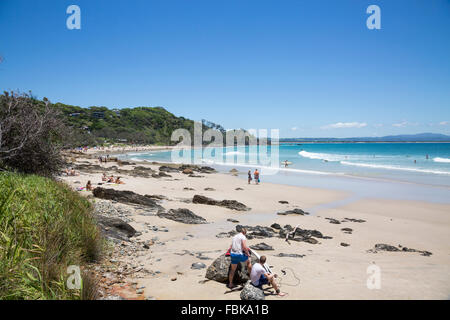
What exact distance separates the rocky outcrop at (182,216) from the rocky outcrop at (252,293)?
670cm

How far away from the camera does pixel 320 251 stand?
30.1 feet

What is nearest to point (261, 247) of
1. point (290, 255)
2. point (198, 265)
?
point (290, 255)

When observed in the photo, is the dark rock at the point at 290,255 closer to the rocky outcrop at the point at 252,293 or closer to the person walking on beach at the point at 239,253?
the person walking on beach at the point at 239,253

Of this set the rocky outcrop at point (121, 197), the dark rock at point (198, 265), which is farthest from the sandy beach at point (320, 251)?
the rocky outcrop at point (121, 197)

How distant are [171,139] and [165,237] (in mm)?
132511

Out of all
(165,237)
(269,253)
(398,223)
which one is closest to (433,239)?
(398,223)

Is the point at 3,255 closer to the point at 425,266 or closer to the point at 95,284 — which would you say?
the point at 95,284

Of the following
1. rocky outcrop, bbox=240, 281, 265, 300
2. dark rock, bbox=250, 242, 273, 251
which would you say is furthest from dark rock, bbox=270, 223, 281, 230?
rocky outcrop, bbox=240, 281, 265, 300

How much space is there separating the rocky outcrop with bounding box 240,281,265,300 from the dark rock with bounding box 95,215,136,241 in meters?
4.54

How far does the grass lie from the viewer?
375cm

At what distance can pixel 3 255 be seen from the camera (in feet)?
13.0

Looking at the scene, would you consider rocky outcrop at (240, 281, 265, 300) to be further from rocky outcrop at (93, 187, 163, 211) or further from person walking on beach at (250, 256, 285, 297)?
rocky outcrop at (93, 187, 163, 211)

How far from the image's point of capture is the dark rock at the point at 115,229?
835cm

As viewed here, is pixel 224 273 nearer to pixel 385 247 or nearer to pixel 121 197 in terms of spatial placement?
pixel 385 247
